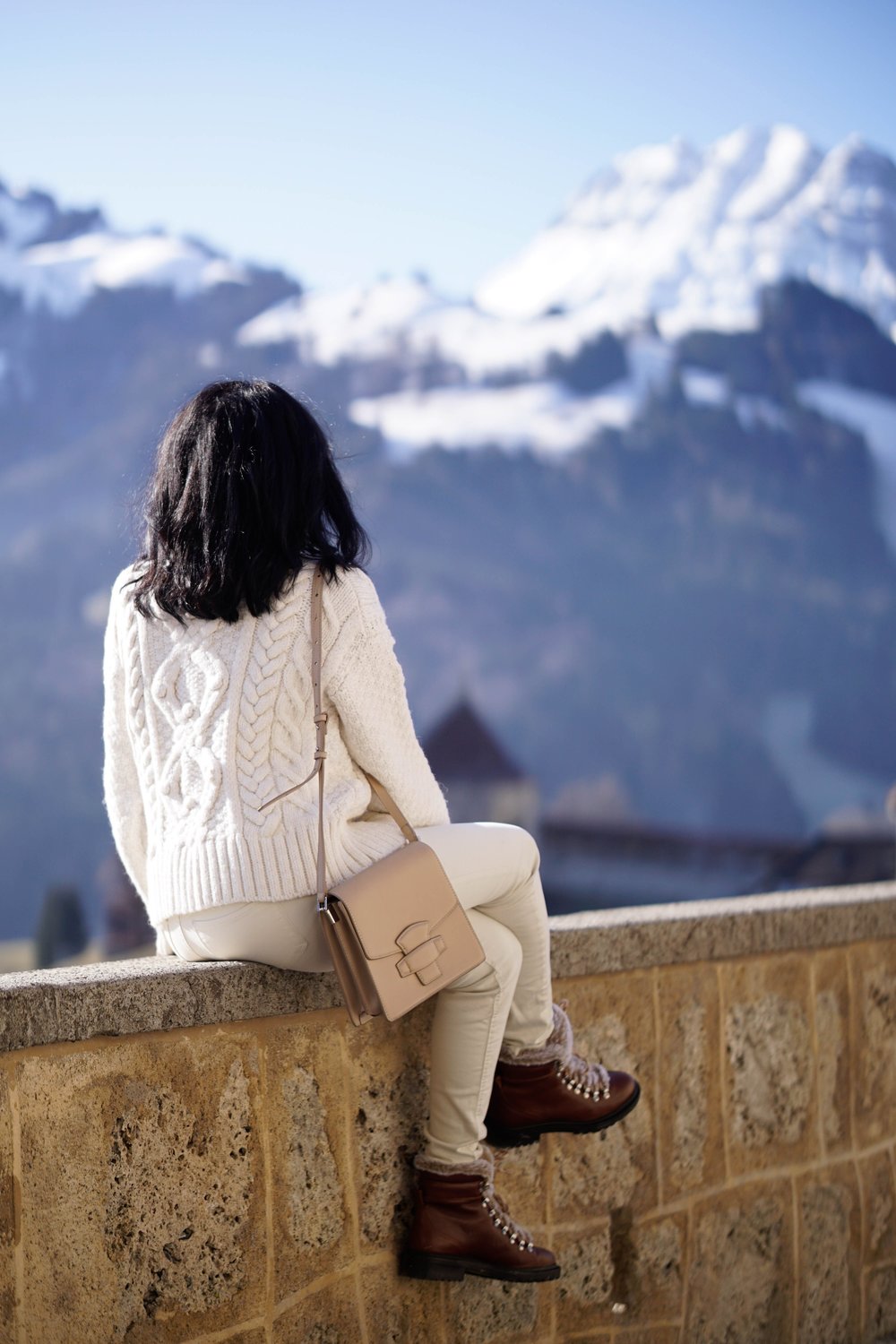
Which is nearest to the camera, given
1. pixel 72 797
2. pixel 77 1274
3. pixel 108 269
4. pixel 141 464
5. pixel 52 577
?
pixel 77 1274

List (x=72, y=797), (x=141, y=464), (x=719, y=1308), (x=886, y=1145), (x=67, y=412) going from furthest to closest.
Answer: (x=67, y=412)
(x=72, y=797)
(x=886, y=1145)
(x=719, y=1308)
(x=141, y=464)

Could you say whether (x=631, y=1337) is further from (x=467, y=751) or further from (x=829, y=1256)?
(x=467, y=751)

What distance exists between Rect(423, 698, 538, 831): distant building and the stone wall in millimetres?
38747

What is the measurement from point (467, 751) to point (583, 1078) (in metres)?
42.7

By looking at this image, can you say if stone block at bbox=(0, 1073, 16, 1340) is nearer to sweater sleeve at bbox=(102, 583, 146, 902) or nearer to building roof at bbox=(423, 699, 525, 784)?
sweater sleeve at bbox=(102, 583, 146, 902)

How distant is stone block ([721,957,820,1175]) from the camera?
2.94m

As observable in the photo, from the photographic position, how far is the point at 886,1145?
A: 10.9 ft

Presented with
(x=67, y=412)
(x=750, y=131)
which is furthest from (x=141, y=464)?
(x=750, y=131)

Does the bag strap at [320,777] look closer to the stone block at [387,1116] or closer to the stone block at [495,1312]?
the stone block at [387,1116]

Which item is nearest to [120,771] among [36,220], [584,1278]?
[584,1278]

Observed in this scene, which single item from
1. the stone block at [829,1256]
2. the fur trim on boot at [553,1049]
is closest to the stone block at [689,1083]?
the stone block at [829,1256]

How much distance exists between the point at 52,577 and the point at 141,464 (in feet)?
163

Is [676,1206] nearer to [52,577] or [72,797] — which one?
[72,797]

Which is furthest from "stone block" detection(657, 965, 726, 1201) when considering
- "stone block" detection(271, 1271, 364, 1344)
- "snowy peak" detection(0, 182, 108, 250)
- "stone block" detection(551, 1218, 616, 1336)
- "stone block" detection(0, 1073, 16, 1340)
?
"snowy peak" detection(0, 182, 108, 250)
